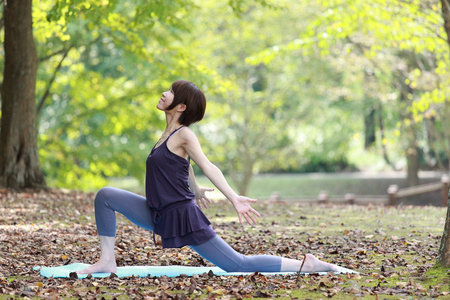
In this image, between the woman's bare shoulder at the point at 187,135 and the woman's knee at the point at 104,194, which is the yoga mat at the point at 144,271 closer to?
the woman's knee at the point at 104,194

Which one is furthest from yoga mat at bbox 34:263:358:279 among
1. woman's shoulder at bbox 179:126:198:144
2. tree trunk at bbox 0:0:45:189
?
tree trunk at bbox 0:0:45:189

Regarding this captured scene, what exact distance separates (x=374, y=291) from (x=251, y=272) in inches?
42.9

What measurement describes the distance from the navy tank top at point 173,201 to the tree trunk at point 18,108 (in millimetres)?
7358

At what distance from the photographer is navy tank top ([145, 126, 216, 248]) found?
497 cm

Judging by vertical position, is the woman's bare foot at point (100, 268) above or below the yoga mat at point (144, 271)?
above

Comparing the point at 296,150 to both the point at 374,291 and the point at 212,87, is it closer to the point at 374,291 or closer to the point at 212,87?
the point at 212,87

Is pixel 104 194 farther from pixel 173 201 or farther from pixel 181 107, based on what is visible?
pixel 181 107

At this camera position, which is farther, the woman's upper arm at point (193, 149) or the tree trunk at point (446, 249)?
the tree trunk at point (446, 249)

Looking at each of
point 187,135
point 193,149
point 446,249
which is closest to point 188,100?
point 187,135

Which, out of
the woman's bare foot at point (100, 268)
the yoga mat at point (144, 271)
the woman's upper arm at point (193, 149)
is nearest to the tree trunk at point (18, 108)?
the yoga mat at point (144, 271)

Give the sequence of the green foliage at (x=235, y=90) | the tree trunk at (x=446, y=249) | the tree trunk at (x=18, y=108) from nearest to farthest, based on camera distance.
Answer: the tree trunk at (x=446, y=249) → the tree trunk at (x=18, y=108) → the green foliage at (x=235, y=90)

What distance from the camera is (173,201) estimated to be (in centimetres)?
497

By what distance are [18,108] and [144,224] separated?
7245mm

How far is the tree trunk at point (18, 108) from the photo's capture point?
11414mm
